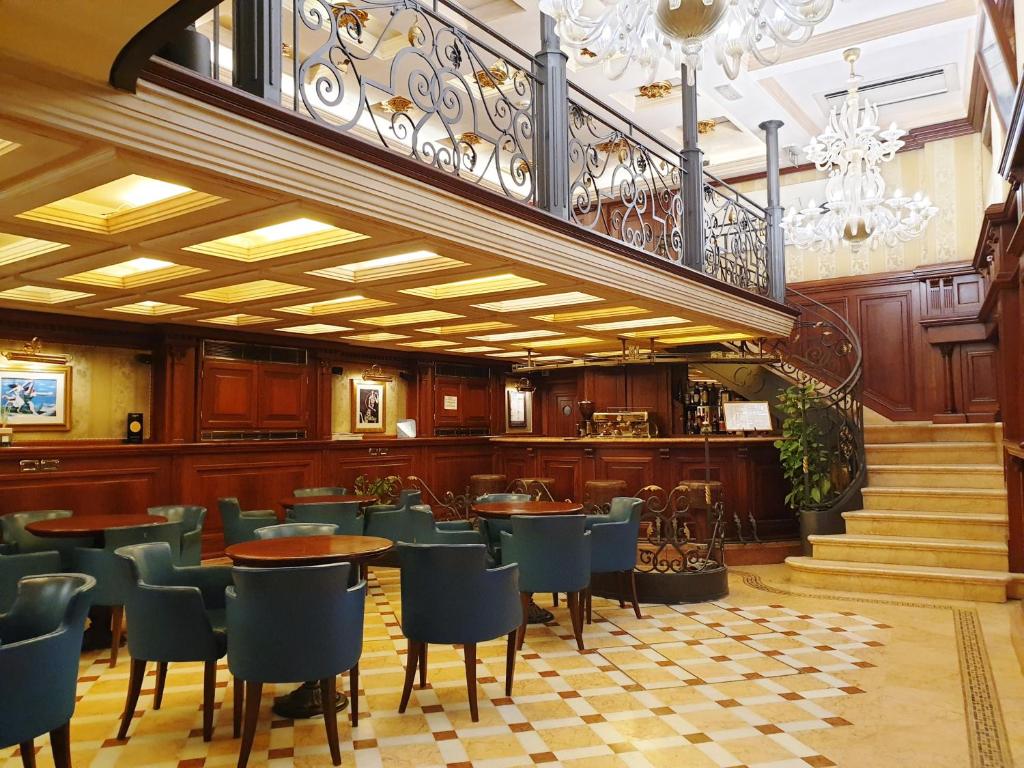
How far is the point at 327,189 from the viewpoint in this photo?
3682mm

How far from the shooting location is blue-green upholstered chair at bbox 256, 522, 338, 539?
16.1 feet

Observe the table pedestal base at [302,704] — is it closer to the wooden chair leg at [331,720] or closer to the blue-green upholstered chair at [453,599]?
the blue-green upholstered chair at [453,599]

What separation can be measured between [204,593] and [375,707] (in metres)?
1.21

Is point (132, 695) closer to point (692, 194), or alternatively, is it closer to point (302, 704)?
point (302, 704)

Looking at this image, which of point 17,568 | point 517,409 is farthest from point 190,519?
point 517,409

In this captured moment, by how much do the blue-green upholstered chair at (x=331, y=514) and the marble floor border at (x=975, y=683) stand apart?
13.3 feet

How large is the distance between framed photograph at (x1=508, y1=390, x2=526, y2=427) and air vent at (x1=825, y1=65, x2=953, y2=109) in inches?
264

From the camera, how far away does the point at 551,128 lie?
17.7ft

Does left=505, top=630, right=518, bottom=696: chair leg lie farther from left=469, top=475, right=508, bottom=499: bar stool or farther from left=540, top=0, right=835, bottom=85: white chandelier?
left=469, top=475, right=508, bottom=499: bar stool

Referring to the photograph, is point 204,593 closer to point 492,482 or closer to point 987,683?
point 987,683

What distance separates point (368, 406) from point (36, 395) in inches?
174

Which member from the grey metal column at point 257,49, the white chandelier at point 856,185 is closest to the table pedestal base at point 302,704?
the grey metal column at point 257,49

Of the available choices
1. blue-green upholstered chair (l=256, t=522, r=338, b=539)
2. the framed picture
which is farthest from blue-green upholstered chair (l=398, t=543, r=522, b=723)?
the framed picture

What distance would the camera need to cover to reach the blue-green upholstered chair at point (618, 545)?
6035 millimetres
